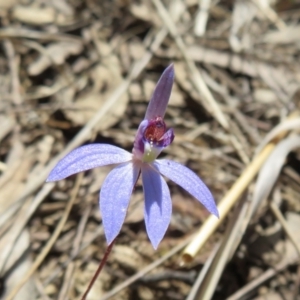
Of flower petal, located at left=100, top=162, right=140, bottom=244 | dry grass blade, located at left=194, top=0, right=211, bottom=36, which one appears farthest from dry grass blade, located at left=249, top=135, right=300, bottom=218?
dry grass blade, located at left=194, top=0, right=211, bottom=36

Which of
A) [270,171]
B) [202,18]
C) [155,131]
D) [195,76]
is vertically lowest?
[155,131]

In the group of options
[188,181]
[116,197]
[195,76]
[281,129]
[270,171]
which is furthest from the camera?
[195,76]

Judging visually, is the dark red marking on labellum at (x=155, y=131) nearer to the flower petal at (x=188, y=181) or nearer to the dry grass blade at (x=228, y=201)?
the flower petal at (x=188, y=181)

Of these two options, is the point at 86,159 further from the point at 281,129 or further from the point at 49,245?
the point at 281,129

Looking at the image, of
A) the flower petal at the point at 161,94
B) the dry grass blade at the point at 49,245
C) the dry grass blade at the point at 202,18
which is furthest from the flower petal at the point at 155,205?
the dry grass blade at the point at 202,18

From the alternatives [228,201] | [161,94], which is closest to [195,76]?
[228,201]

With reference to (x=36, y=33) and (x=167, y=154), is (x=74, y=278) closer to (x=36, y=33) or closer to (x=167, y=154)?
(x=167, y=154)

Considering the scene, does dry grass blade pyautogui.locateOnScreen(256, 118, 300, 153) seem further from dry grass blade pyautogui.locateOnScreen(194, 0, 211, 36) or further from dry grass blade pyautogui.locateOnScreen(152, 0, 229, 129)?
dry grass blade pyautogui.locateOnScreen(194, 0, 211, 36)

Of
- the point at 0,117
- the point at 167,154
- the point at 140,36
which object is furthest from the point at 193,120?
the point at 0,117
